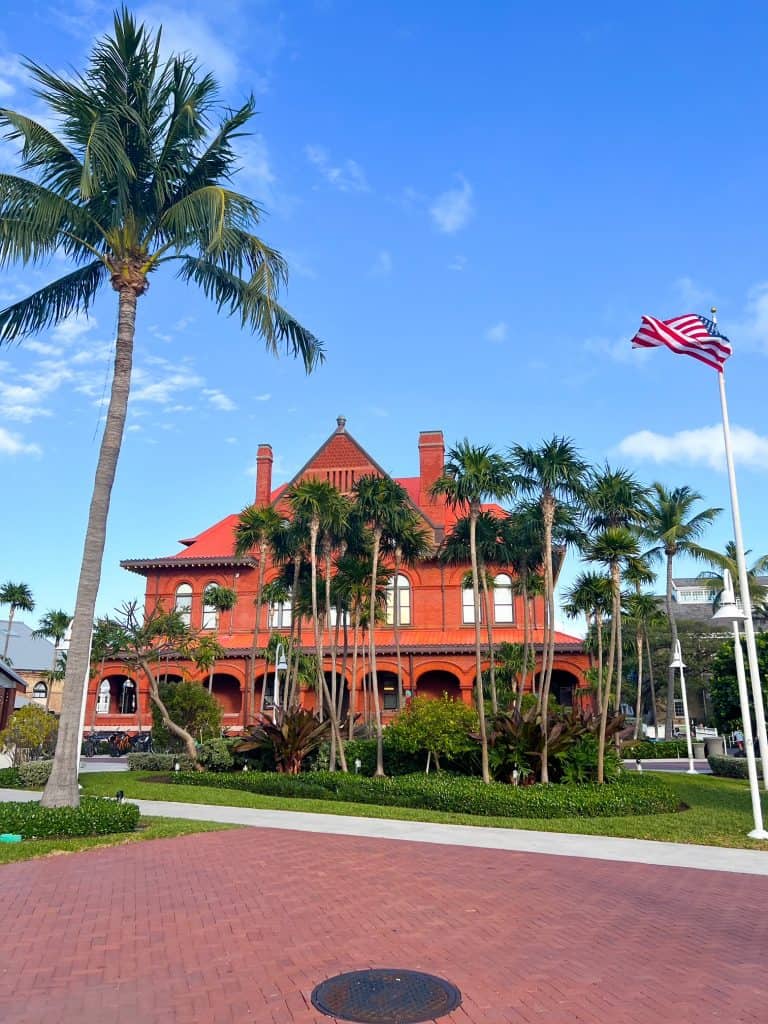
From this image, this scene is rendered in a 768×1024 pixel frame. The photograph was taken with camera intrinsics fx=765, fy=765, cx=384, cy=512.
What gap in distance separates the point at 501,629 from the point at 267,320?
25623mm

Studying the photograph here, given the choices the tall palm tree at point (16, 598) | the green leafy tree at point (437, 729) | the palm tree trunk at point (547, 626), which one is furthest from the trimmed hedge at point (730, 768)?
the tall palm tree at point (16, 598)

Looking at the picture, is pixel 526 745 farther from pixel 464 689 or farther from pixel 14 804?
pixel 464 689

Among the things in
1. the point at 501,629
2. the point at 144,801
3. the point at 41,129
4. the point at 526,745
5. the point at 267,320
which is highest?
the point at 41,129

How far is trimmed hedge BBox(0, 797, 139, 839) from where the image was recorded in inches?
448

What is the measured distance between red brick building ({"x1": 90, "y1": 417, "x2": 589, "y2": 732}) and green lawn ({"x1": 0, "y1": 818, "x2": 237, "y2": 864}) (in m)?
21.4

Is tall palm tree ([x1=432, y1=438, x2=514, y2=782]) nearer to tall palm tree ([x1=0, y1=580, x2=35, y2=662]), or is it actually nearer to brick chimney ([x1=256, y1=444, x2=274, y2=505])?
brick chimney ([x1=256, y1=444, x2=274, y2=505])

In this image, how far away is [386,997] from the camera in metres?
5.20

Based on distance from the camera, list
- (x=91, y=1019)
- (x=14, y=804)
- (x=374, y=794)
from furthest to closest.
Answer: (x=374, y=794)
(x=14, y=804)
(x=91, y=1019)

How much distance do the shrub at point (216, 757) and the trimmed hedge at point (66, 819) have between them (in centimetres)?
951

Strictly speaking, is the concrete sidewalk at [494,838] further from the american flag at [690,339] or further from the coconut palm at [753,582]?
the coconut palm at [753,582]

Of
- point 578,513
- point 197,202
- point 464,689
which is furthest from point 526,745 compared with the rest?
point 464,689

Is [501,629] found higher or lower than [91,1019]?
higher

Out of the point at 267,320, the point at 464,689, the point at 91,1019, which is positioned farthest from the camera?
the point at 464,689

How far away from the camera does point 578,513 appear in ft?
66.1
